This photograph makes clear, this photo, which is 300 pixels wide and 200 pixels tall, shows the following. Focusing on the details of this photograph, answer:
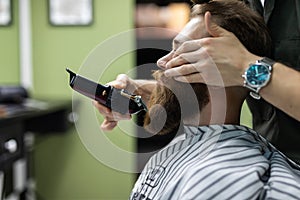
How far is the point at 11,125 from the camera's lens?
2.35 m

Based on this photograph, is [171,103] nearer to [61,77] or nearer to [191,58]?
[191,58]

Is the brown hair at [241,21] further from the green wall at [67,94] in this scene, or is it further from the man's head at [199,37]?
the green wall at [67,94]

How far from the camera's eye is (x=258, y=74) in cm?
95

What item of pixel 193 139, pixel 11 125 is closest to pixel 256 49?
pixel 193 139

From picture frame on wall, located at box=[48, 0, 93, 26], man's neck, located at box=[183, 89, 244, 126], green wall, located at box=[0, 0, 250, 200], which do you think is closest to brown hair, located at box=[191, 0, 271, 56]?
man's neck, located at box=[183, 89, 244, 126]

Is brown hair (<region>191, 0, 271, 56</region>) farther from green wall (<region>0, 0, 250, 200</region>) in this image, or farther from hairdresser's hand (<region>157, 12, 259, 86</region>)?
green wall (<region>0, 0, 250, 200</region>)

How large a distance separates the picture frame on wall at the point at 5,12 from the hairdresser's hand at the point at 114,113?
8.65ft

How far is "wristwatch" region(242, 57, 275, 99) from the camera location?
944 millimetres

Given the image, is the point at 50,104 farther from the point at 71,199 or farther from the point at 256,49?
the point at 256,49

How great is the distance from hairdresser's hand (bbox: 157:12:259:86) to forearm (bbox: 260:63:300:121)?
0.20ft

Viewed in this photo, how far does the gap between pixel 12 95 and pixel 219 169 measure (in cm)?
233

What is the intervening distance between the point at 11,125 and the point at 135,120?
1294 mm

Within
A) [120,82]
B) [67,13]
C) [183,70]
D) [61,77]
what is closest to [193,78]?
[183,70]

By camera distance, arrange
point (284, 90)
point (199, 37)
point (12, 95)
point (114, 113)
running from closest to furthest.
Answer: point (284, 90) < point (199, 37) < point (114, 113) < point (12, 95)
